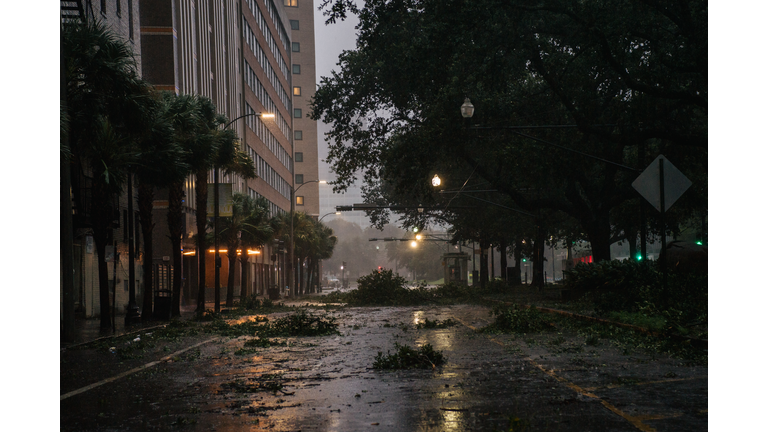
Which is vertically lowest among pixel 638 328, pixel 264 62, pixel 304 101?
pixel 638 328

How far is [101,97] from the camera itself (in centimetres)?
2100

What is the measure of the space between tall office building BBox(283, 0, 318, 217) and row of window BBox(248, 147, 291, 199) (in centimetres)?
1712

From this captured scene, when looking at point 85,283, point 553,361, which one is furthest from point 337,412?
point 85,283

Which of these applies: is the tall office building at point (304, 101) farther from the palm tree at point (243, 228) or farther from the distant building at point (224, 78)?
the palm tree at point (243, 228)

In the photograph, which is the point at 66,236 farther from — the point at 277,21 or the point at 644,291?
the point at 277,21

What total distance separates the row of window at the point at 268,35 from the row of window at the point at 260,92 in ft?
19.8

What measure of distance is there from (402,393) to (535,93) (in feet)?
73.9

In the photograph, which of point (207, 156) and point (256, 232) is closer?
point (207, 156)

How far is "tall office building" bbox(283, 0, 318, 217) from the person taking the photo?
374 ft

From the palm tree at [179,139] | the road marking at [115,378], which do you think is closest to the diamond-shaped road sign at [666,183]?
the road marking at [115,378]

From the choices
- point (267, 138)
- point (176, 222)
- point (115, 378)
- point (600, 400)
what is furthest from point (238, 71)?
point (600, 400)

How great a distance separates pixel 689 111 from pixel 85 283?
2510cm

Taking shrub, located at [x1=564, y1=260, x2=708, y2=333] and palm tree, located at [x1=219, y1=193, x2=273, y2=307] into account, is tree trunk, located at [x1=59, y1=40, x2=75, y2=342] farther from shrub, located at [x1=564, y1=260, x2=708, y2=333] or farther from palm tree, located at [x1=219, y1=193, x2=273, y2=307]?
palm tree, located at [x1=219, y1=193, x2=273, y2=307]

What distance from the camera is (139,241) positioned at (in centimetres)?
4125
